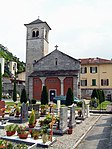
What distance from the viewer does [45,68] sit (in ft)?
143

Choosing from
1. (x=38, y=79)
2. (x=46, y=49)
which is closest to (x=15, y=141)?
(x=38, y=79)

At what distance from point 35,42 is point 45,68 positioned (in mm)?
6855

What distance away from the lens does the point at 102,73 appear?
48.2 meters

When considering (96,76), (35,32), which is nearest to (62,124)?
(35,32)

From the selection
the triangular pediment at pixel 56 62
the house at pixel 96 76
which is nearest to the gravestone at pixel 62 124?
the triangular pediment at pixel 56 62

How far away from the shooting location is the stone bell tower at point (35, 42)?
45688 millimetres

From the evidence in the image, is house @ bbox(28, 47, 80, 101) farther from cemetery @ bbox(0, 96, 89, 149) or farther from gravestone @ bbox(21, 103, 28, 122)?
gravestone @ bbox(21, 103, 28, 122)

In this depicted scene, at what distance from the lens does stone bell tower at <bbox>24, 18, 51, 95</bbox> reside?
150 ft

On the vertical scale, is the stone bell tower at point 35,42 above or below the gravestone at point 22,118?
above

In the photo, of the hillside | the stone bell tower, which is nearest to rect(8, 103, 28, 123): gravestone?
the stone bell tower

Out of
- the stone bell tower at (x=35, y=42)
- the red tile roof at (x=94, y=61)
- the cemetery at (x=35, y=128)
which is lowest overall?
the cemetery at (x=35, y=128)

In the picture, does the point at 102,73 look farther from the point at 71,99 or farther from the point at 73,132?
the point at 73,132

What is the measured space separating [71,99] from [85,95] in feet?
55.3

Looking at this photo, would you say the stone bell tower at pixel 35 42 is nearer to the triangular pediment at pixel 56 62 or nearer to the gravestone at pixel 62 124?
the triangular pediment at pixel 56 62
